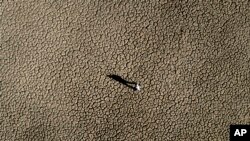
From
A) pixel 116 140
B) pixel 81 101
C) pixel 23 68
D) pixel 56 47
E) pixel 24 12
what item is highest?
pixel 24 12

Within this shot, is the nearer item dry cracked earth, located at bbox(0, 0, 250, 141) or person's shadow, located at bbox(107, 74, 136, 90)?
dry cracked earth, located at bbox(0, 0, 250, 141)

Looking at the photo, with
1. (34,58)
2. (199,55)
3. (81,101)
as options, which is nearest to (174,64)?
(199,55)

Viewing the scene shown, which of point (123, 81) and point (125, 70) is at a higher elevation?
point (125, 70)

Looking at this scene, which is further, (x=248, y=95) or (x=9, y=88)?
(x=9, y=88)

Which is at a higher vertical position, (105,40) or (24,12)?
(24,12)

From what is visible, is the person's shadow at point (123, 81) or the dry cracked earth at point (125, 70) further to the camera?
the person's shadow at point (123, 81)

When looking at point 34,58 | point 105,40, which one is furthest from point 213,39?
point 34,58

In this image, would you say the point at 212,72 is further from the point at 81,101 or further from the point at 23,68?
the point at 23,68
